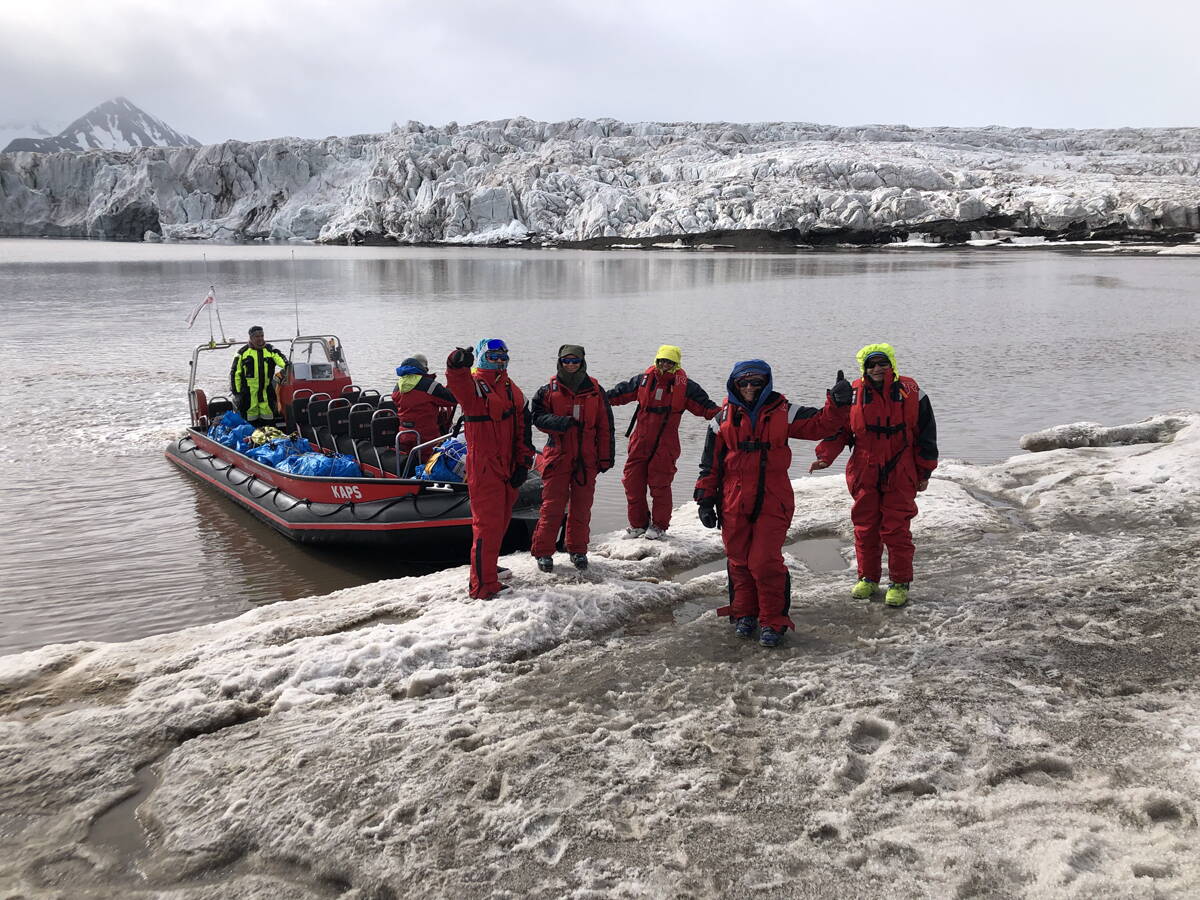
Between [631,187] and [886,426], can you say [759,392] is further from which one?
[631,187]

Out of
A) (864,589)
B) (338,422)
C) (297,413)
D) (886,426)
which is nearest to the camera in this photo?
(886,426)

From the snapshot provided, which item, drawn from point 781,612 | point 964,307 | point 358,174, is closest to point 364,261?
point 964,307

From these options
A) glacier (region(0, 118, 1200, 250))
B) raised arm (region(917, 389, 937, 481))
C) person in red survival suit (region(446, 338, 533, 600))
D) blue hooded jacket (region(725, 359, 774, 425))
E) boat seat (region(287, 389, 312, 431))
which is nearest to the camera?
blue hooded jacket (region(725, 359, 774, 425))

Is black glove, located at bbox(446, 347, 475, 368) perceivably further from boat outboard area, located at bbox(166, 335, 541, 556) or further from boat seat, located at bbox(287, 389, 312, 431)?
boat seat, located at bbox(287, 389, 312, 431)

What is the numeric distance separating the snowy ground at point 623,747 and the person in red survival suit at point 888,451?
1.54 feet

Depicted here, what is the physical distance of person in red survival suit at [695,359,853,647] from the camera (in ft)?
15.1

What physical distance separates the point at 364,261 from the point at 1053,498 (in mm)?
61280

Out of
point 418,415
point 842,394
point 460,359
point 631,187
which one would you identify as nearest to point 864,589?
point 842,394

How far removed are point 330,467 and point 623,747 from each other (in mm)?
5125

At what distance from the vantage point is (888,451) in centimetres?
501

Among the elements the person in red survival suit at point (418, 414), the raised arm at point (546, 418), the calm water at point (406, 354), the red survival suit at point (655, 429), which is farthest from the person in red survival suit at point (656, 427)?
the person in red survival suit at point (418, 414)

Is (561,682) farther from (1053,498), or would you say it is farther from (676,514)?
(1053,498)

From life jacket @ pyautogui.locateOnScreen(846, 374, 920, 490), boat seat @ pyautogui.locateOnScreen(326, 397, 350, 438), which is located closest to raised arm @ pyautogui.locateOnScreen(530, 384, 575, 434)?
life jacket @ pyautogui.locateOnScreen(846, 374, 920, 490)

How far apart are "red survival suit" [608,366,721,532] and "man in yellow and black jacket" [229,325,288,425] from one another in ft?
17.2
